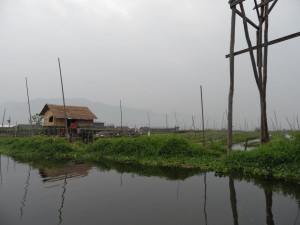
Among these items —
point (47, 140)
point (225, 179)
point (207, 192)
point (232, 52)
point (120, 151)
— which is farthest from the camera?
point (47, 140)

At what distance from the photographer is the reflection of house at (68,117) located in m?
30.0

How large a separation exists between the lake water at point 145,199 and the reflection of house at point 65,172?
1.9 inches

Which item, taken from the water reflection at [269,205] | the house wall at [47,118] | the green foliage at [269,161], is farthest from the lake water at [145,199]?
the house wall at [47,118]

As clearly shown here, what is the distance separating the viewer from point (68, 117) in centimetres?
2964

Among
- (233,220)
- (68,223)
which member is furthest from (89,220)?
(233,220)

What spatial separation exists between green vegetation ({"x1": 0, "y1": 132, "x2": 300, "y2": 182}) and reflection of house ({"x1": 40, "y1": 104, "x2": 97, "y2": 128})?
587cm

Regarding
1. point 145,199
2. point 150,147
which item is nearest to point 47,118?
point 150,147

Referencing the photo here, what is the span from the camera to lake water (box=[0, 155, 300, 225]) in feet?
22.2

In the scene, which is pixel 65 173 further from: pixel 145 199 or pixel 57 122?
pixel 57 122

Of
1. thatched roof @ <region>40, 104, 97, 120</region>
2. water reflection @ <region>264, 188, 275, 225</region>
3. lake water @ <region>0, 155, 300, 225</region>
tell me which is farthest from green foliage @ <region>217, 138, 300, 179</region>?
thatched roof @ <region>40, 104, 97, 120</region>

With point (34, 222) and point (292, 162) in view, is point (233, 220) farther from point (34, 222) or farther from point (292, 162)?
point (292, 162)

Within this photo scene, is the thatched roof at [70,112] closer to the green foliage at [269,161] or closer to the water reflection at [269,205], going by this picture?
the green foliage at [269,161]

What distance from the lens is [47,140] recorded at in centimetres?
2183

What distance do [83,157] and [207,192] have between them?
10.8 m
